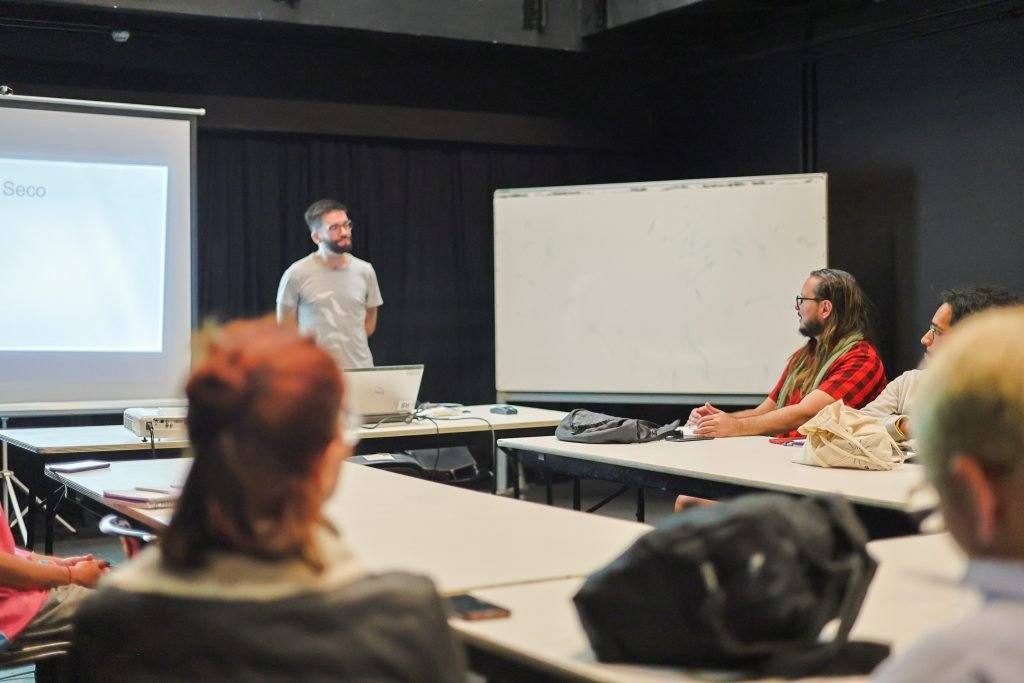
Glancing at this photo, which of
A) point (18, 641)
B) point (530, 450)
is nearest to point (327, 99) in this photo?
point (530, 450)

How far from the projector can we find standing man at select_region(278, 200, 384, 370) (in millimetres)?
1750

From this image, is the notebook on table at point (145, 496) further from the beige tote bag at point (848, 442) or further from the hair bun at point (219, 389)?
the beige tote bag at point (848, 442)

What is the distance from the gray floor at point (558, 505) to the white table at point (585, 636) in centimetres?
366

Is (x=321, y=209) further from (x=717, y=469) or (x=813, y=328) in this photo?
(x=717, y=469)

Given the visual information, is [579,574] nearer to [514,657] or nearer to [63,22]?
[514,657]

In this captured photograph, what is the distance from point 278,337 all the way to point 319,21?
4950mm

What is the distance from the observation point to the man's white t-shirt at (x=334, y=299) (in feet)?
18.2

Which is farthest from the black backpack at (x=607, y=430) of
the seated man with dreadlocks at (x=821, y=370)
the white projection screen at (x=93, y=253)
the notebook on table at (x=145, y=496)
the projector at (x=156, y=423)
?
the white projection screen at (x=93, y=253)

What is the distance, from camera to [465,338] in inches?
270

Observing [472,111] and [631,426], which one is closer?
[631,426]

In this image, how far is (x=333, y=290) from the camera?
222 inches

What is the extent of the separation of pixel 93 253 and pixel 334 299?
118 cm

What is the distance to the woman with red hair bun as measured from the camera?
3.23 feet

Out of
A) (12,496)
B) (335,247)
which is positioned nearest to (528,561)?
(12,496)
